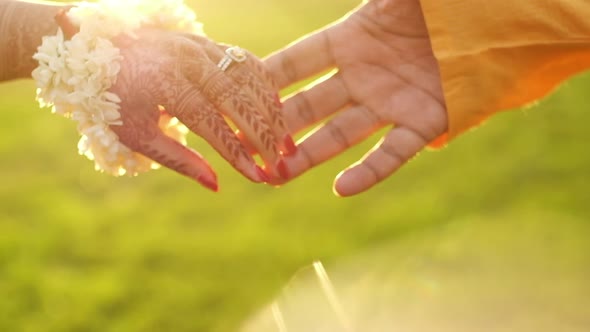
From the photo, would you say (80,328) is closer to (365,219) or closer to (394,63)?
(365,219)

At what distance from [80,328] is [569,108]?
2964mm

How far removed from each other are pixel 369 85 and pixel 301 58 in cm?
21

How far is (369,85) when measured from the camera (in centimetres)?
228

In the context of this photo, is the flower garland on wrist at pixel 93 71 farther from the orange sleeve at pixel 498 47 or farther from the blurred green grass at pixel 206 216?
the blurred green grass at pixel 206 216

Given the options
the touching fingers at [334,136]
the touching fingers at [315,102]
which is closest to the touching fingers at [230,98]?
the touching fingers at [334,136]

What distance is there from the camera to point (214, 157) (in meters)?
4.25

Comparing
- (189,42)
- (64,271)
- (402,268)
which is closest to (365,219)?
(402,268)

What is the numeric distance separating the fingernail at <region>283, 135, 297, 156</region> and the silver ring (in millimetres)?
218

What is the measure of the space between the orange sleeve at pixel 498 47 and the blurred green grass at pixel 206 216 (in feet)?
4.31

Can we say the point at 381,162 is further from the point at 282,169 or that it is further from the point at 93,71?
the point at 93,71

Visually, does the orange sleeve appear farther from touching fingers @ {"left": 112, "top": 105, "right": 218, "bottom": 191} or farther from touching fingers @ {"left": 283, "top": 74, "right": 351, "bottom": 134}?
touching fingers @ {"left": 112, "top": 105, "right": 218, "bottom": 191}

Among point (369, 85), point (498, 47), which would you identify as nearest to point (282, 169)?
point (369, 85)

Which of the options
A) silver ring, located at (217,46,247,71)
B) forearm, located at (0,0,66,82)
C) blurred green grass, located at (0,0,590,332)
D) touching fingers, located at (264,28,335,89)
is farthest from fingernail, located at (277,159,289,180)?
blurred green grass, located at (0,0,590,332)

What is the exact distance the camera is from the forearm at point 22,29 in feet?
6.72
